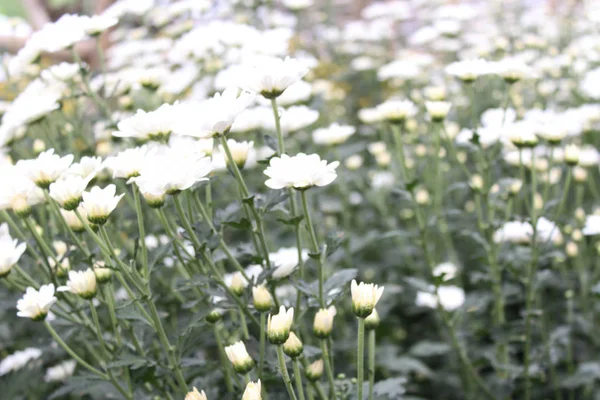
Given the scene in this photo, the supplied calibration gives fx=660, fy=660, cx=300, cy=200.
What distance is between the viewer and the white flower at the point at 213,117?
116cm

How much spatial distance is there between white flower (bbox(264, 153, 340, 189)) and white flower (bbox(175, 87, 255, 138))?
12 cm

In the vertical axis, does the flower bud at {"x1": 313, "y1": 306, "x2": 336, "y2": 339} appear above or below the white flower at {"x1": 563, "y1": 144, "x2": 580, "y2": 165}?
above

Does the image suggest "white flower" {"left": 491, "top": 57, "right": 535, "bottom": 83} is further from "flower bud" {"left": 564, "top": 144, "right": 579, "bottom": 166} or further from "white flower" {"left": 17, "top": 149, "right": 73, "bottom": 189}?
"white flower" {"left": 17, "top": 149, "right": 73, "bottom": 189}

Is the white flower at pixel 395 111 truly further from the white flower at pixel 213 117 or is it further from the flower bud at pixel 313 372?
the flower bud at pixel 313 372

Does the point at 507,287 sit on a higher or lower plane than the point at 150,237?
lower

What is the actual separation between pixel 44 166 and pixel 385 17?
327cm

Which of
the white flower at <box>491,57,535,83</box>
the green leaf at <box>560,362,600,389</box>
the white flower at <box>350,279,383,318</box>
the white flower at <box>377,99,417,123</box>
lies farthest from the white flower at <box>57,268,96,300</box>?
the green leaf at <box>560,362,600,389</box>

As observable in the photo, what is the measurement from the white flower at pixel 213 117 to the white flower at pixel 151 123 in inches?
3.0

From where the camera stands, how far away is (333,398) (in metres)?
1.27

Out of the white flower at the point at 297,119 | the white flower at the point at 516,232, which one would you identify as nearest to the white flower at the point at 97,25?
the white flower at the point at 297,119

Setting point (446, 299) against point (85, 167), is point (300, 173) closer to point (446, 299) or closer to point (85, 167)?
point (85, 167)

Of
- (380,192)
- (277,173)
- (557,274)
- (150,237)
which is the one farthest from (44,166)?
(557,274)

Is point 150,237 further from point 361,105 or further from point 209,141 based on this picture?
point 361,105

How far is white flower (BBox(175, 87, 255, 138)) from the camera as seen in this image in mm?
1161
